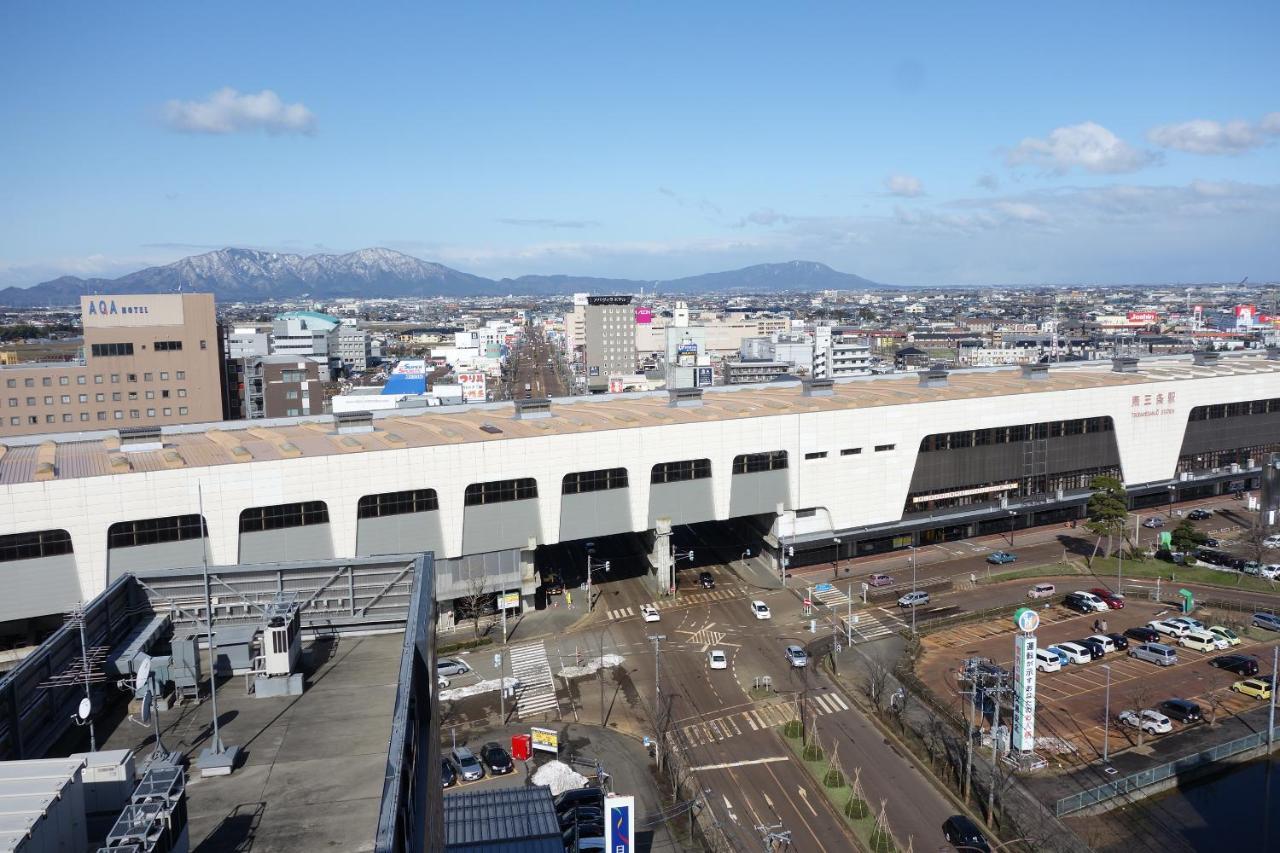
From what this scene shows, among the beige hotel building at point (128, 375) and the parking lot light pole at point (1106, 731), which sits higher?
the beige hotel building at point (128, 375)

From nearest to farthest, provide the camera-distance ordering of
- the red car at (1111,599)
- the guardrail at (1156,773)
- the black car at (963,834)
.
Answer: the black car at (963,834) → the guardrail at (1156,773) → the red car at (1111,599)

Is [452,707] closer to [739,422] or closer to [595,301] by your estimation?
[739,422]

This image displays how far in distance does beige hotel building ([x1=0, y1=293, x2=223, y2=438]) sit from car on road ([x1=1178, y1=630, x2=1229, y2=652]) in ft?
233

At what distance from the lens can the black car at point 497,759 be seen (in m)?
30.5

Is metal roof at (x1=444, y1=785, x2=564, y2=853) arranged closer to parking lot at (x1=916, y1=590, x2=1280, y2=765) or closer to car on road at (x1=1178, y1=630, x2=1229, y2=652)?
parking lot at (x1=916, y1=590, x2=1280, y2=765)

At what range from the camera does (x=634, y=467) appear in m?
44.9

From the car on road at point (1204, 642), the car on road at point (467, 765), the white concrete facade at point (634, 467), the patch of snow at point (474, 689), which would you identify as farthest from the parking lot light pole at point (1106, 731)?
the patch of snow at point (474, 689)

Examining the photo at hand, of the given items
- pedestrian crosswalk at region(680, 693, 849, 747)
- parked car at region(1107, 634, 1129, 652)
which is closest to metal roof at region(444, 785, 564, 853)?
pedestrian crosswalk at region(680, 693, 849, 747)

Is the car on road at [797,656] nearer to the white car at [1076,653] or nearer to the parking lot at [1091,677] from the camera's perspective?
the parking lot at [1091,677]

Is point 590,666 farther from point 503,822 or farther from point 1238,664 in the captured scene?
point 1238,664

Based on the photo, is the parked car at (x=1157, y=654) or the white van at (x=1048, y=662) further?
the parked car at (x=1157, y=654)

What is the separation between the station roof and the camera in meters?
37.7

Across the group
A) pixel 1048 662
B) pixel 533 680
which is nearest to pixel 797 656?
pixel 1048 662

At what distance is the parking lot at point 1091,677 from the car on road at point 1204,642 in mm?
311
